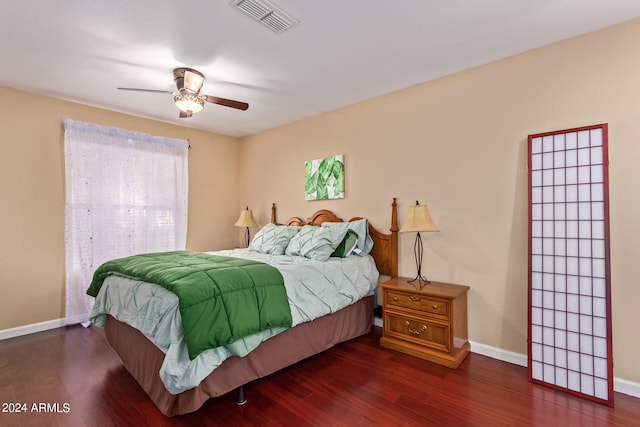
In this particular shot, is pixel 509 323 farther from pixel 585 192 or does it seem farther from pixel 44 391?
pixel 44 391

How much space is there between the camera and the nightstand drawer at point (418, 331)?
254cm

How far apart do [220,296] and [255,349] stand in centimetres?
51

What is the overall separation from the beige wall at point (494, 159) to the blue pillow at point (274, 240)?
0.68 m

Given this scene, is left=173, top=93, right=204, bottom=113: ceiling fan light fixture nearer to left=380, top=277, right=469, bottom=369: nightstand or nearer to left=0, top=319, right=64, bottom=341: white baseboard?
left=380, top=277, right=469, bottom=369: nightstand

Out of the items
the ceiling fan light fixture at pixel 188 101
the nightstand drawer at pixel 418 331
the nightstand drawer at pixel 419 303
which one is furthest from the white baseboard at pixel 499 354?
the ceiling fan light fixture at pixel 188 101

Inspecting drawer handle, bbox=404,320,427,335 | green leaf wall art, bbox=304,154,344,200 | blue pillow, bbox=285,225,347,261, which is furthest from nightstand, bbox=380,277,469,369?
green leaf wall art, bbox=304,154,344,200

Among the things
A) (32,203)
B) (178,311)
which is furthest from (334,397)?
(32,203)

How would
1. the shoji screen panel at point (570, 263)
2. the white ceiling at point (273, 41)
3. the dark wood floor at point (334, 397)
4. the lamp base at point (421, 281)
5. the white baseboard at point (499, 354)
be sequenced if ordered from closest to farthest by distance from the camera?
the dark wood floor at point (334, 397), the white ceiling at point (273, 41), the shoji screen panel at point (570, 263), the white baseboard at point (499, 354), the lamp base at point (421, 281)

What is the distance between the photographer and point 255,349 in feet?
7.07

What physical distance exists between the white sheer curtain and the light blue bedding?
1.18m

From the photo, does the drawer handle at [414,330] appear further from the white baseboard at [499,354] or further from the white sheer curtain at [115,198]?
the white sheer curtain at [115,198]

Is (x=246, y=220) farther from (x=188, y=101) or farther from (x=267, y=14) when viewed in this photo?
(x=267, y=14)

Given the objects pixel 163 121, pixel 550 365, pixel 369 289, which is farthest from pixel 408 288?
pixel 163 121

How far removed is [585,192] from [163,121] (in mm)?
4705
